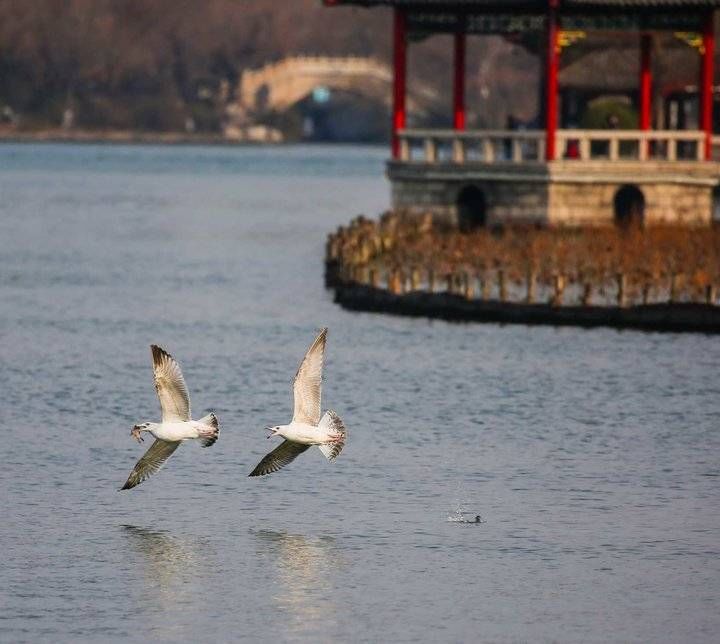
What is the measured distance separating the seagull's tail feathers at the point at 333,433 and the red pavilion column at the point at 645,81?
32288 millimetres

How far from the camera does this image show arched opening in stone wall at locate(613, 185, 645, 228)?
50.7 m

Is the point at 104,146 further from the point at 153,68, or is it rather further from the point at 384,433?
the point at 384,433

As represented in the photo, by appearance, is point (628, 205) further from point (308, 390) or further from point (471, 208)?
point (308, 390)

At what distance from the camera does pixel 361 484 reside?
2581 centimetres

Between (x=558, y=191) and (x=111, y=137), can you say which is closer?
(x=558, y=191)

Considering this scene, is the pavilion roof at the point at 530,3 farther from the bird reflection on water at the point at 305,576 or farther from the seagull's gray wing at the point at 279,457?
the bird reflection on water at the point at 305,576

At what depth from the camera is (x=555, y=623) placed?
19750 millimetres

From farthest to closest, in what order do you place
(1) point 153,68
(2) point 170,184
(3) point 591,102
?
(1) point 153,68
(2) point 170,184
(3) point 591,102

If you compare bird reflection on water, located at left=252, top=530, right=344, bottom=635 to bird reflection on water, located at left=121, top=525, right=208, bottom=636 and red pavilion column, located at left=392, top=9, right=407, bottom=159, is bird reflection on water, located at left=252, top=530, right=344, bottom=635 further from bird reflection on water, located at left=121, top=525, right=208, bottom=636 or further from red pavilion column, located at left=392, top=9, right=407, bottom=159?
red pavilion column, located at left=392, top=9, right=407, bottom=159

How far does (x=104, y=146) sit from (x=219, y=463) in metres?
154

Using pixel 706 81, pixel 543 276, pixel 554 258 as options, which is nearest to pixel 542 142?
pixel 706 81

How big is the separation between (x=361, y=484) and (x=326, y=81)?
13130 centimetres

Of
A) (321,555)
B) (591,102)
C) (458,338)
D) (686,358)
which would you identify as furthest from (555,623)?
(591,102)

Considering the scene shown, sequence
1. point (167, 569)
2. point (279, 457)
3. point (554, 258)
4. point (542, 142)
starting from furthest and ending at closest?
point (542, 142) < point (554, 258) < point (279, 457) < point (167, 569)
